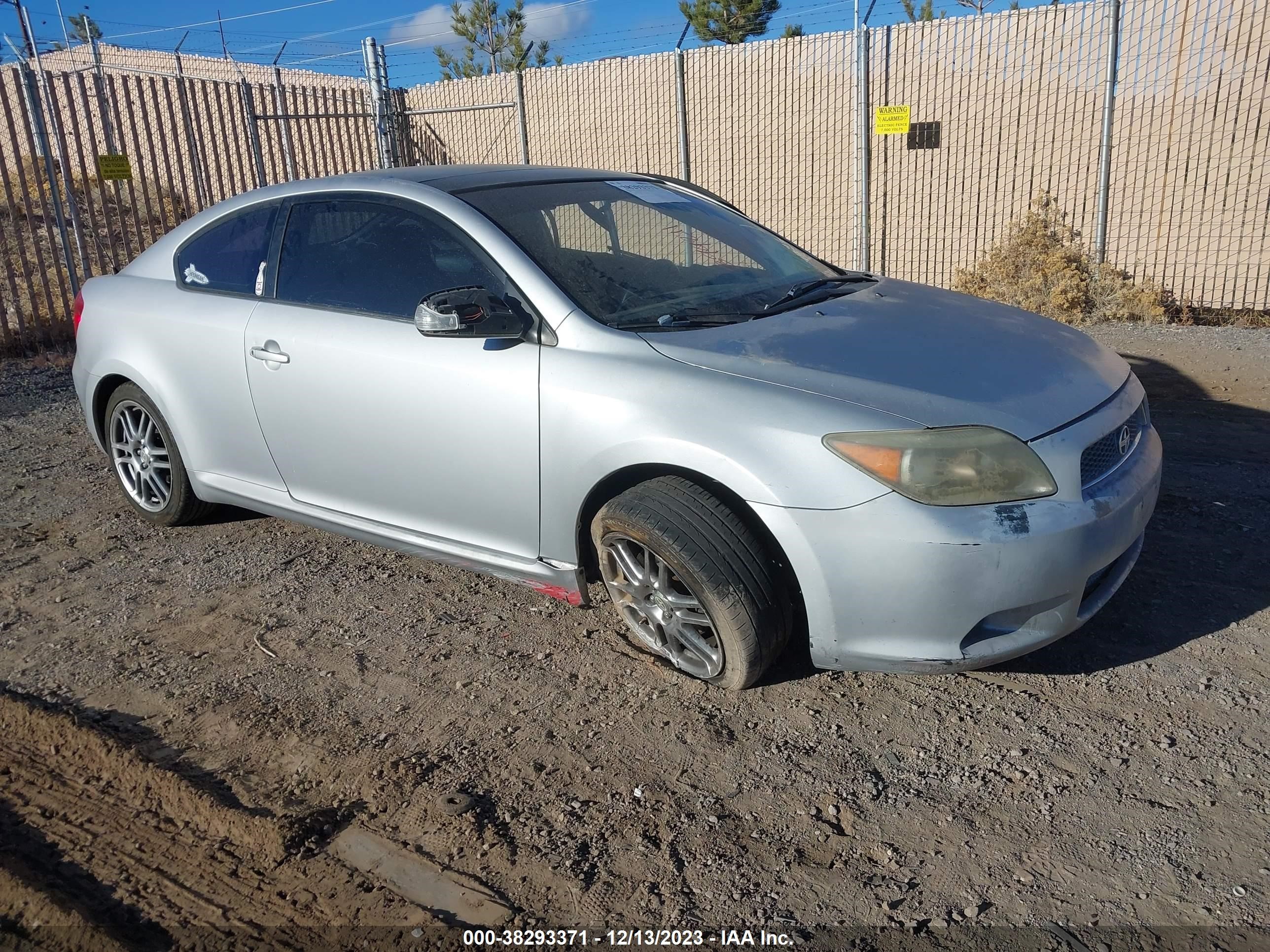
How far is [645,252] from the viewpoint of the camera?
404cm

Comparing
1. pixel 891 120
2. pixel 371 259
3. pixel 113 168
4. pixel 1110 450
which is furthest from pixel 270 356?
pixel 891 120

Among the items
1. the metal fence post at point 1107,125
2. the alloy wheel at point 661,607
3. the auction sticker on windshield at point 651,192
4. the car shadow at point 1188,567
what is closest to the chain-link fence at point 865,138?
the metal fence post at point 1107,125

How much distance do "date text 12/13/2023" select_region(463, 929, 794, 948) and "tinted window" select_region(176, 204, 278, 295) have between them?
10.0ft

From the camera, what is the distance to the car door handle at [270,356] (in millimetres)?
4094

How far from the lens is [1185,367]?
295 inches

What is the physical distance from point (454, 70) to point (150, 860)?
28419mm

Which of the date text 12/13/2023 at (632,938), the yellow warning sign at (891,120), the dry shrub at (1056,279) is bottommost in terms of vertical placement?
the dry shrub at (1056,279)

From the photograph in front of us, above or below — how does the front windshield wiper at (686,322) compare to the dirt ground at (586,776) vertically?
above

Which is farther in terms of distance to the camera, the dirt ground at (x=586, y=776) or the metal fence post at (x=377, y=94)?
the metal fence post at (x=377, y=94)

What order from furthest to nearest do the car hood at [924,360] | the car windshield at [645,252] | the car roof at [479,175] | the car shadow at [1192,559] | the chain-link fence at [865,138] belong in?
the chain-link fence at [865,138] → the car roof at [479,175] → the car windshield at [645,252] → the car shadow at [1192,559] → the car hood at [924,360]

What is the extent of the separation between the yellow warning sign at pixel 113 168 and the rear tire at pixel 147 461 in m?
5.76

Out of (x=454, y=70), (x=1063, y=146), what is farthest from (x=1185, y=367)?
(x=454, y=70)

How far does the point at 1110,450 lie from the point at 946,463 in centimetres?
72

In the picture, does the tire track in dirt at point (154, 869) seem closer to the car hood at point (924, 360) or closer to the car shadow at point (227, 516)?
the car hood at point (924, 360)
